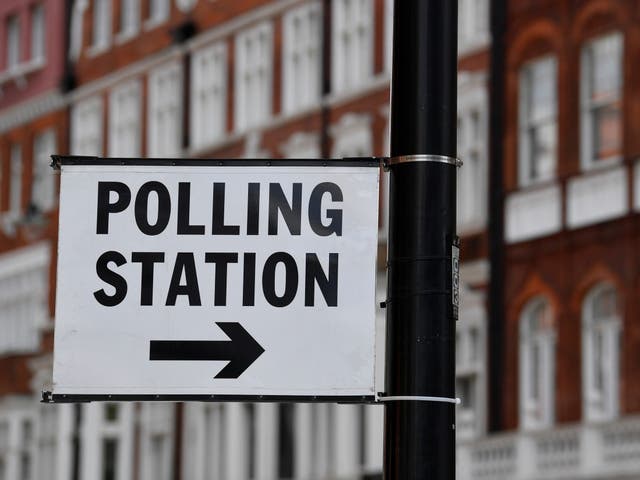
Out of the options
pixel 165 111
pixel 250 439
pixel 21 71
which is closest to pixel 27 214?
pixel 21 71

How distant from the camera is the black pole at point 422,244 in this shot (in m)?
6.96

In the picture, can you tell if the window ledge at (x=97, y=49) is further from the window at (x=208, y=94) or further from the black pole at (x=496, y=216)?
the black pole at (x=496, y=216)

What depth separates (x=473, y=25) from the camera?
39.2 meters

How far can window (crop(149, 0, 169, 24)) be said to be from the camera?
50.2 meters

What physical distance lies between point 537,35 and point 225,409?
1210 centimetres

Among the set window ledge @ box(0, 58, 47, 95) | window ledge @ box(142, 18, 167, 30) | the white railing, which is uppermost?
window ledge @ box(142, 18, 167, 30)

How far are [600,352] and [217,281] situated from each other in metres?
28.2

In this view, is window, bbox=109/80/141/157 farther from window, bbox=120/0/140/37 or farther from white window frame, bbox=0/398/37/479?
white window frame, bbox=0/398/37/479

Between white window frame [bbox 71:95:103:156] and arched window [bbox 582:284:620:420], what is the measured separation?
1869 centimetres

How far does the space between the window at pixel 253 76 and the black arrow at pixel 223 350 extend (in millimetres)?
38317

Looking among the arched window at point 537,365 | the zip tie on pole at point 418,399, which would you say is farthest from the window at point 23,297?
the zip tie on pole at point 418,399

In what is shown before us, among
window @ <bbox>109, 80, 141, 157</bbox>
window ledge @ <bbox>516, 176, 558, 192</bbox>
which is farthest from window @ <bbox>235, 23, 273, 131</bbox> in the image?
window ledge @ <bbox>516, 176, 558, 192</bbox>

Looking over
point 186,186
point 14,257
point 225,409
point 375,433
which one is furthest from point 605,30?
point 186,186

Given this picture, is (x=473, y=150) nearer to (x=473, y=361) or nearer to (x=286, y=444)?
(x=473, y=361)
